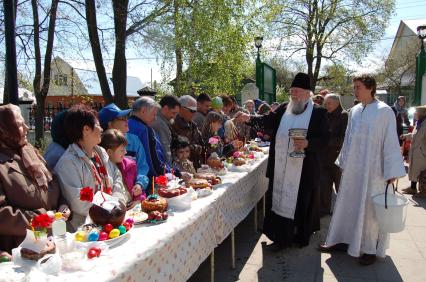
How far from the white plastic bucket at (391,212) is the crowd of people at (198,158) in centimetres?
21

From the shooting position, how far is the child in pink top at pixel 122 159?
118 inches

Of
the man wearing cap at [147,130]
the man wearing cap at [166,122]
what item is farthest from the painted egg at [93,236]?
the man wearing cap at [166,122]

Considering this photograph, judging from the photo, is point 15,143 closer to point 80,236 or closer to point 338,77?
point 80,236

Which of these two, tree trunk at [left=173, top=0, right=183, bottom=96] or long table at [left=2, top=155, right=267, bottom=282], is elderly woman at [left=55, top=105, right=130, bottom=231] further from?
tree trunk at [left=173, top=0, right=183, bottom=96]

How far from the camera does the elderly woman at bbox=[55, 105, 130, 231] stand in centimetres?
244

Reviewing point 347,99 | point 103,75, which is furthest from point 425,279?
point 347,99

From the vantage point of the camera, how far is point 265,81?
41.4 feet

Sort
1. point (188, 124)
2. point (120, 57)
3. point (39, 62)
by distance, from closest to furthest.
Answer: point (188, 124) → point (120, 57) → point (39, 62)

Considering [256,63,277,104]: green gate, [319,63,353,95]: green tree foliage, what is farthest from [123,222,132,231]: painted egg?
[319,63,353,95]: green tree foliage

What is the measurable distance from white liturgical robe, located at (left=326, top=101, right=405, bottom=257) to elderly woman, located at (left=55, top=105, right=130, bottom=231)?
2434 mm

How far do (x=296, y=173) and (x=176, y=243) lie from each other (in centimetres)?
214

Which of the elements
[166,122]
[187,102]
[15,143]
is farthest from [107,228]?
[187,102]

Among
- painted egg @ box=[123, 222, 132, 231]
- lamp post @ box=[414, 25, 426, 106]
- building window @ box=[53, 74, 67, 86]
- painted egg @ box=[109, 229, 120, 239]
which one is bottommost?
painted egg @ box=[123, 222, 132, 231]

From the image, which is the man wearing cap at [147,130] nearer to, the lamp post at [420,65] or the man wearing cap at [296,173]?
the man wearing cap at [296,173]
